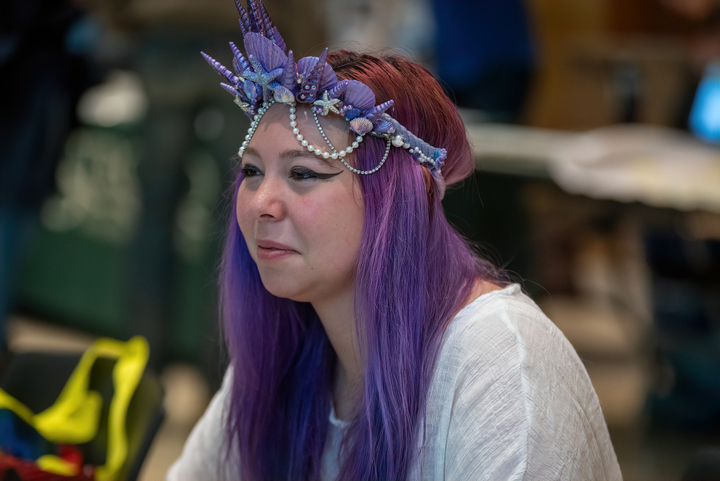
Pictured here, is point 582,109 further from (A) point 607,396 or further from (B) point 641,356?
(A) point 607,396

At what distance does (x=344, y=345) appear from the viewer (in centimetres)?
120

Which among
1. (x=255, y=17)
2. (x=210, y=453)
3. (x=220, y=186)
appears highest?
(x=255, y=17)

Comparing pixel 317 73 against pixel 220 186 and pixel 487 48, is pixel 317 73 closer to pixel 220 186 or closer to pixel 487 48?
pixel 220 186

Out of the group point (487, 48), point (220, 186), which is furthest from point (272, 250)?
point (487, 48)

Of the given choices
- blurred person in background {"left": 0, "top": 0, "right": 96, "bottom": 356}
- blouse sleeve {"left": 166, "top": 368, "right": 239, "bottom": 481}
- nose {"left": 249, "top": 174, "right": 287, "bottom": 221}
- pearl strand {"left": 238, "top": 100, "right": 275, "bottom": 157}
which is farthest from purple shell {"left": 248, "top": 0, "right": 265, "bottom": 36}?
blurred person in background {"left": 0, "top": 0, "right": 96, "bottom": 356}

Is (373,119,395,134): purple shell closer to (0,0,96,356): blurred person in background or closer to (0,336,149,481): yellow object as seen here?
(0,336,149,481): yellow object

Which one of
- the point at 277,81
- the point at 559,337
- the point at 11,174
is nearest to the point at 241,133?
the point at 11,174

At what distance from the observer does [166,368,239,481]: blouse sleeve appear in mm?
1315

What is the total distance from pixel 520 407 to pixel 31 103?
82.7 inches

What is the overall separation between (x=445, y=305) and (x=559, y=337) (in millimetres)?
169

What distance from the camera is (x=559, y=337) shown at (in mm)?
1086

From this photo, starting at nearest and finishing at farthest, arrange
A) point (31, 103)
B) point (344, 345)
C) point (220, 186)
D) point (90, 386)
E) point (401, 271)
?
point (401, 271), point (344, 345), point (90, 386), point (220, 186), point (31, 103)

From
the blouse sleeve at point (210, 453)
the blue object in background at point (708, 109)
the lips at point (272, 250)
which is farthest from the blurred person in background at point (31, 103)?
the blue object in background at point (708, 109)

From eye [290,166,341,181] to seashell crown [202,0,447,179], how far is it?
0.03 metres
